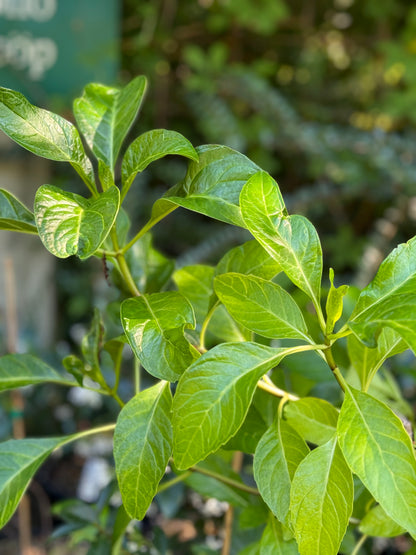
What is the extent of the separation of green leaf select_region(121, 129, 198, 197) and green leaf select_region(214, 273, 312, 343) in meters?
0.08

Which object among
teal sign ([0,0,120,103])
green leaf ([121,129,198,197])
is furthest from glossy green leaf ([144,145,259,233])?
teal sign ([0,0,120,103])

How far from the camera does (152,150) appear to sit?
0.36m

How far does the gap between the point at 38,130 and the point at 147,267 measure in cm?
17

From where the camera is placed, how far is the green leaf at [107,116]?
0.42 m

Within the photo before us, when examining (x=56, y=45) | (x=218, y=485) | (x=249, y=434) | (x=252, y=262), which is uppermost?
(x=252, y=262)

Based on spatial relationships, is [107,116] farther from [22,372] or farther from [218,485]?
[218,485]

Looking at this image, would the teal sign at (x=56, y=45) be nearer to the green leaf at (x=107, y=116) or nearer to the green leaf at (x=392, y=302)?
the green leaf at (x=107, y=116)

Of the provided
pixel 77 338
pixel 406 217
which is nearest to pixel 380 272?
pixel 77 338

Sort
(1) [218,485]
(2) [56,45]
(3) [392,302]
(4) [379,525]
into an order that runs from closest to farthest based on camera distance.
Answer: (3) [392,302] → (4) [379,525] → (1) [218,485] → (2) [56,45]

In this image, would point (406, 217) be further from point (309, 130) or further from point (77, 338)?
point (77, 338)

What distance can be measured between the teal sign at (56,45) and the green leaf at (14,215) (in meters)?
1.93

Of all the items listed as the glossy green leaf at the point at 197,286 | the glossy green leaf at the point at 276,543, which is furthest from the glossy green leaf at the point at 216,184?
the glossy green leaf at the point at 276,543

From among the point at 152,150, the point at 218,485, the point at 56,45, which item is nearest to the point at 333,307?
the point at 152,150

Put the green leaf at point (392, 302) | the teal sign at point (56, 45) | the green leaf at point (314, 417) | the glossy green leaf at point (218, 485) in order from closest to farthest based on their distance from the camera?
the green leaf at point (392, 302) → the green leaf at point (314, 417) → the glossy green leaf at point (218, 485) → the teal sign at point (56, 45)
